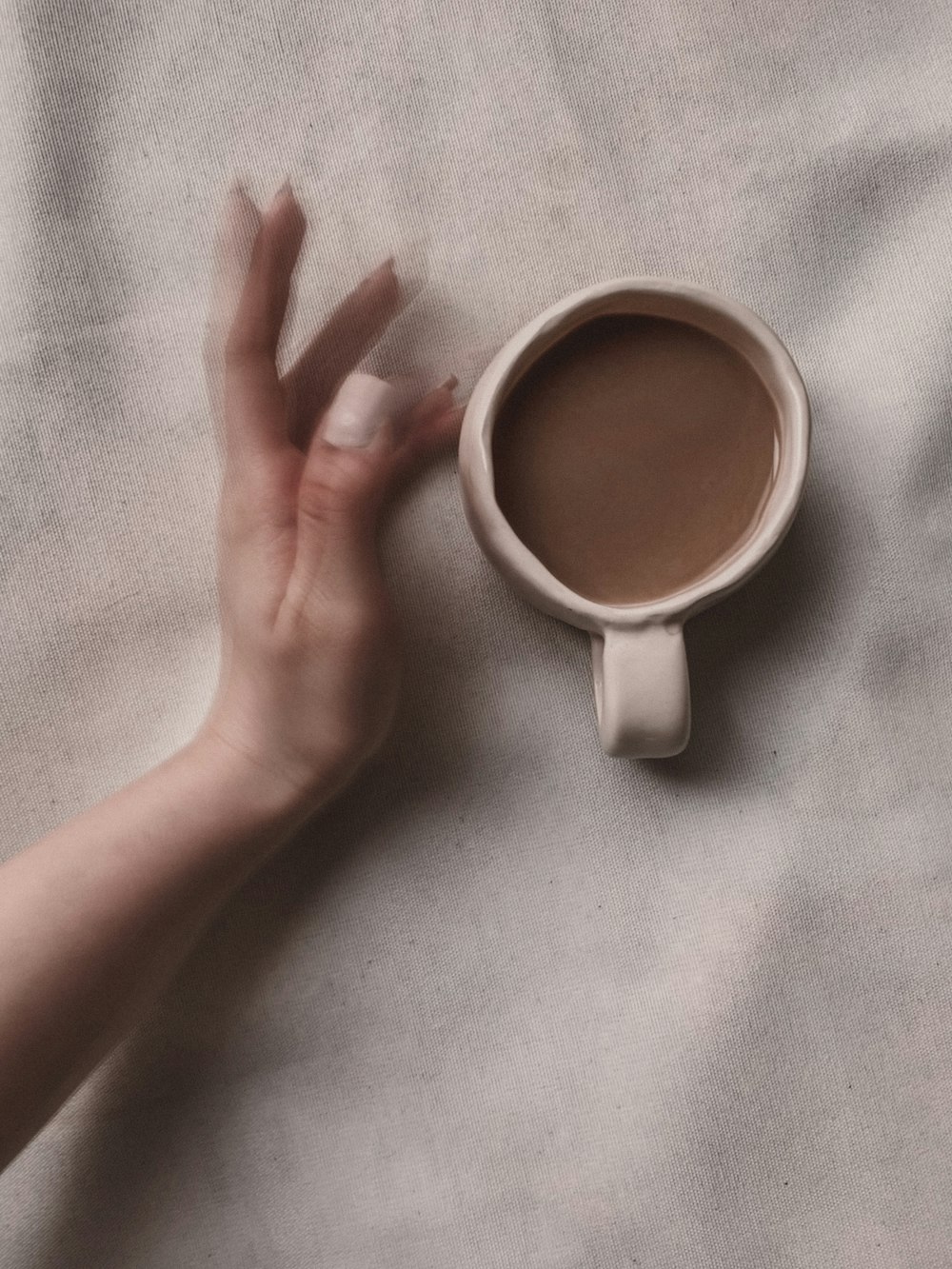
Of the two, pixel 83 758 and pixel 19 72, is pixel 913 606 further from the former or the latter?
pixel 19 72

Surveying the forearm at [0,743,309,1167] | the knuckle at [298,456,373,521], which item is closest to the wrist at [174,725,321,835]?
the forearm at [0,743,309,1167]

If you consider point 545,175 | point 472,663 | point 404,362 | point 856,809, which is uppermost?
point 545,175

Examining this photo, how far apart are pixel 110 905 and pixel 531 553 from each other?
0.30 meters

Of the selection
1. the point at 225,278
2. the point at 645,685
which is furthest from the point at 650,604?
the point at 225,278

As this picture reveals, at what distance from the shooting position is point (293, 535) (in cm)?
63

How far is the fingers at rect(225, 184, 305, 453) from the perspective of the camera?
62 cm

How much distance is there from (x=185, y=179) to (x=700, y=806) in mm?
497

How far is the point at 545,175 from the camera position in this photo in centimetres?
67

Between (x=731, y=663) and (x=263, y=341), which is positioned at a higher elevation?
(x=263, y=341)

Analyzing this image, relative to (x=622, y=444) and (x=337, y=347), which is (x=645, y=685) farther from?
(x=337, y=347)

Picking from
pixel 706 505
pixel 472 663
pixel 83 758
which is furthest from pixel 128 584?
pixel 706 505

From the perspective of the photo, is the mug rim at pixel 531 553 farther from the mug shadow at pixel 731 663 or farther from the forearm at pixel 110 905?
the forearm at pixel 110 905

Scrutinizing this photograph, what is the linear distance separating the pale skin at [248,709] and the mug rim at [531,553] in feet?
0.20

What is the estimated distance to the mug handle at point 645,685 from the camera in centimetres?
59
